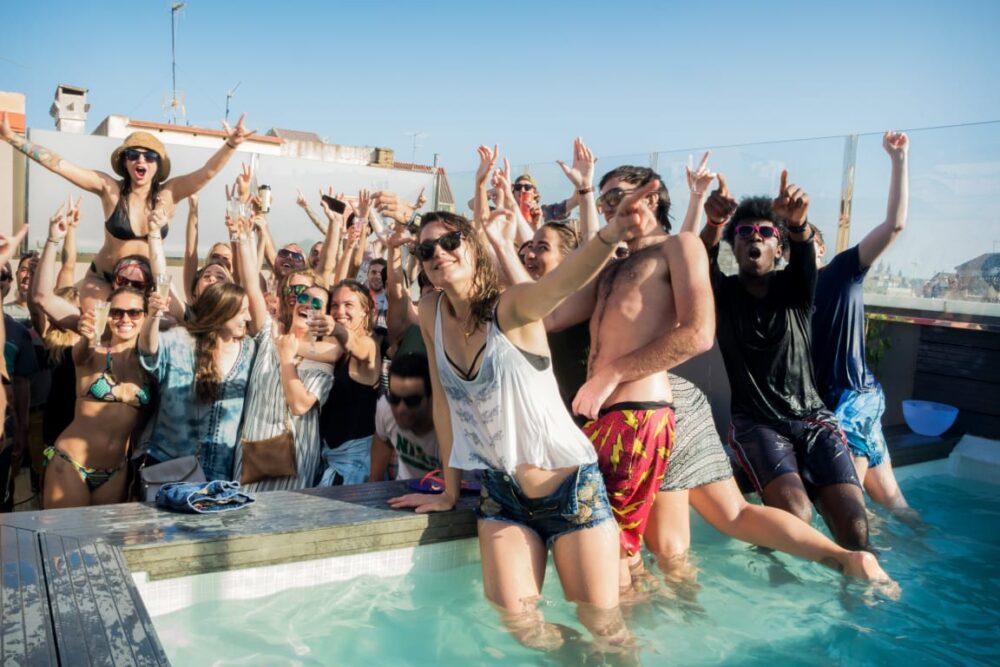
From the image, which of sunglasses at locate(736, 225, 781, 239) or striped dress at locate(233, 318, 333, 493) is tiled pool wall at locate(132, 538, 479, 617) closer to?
striped dress at locate(233, 318, 333, 493)

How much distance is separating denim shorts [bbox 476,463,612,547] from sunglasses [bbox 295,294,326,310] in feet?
5.25

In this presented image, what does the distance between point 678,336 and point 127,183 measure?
13.8 feet

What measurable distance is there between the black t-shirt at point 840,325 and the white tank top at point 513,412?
2304mm

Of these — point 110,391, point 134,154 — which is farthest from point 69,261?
point 110,391

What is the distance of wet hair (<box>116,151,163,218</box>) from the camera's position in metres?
5.30

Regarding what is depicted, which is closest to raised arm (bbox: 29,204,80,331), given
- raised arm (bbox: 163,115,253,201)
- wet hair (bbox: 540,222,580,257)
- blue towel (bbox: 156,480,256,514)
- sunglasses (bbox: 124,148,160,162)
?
sunglasses (bbox: 124,148,160,162)

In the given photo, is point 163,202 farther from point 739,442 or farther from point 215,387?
point 739,442

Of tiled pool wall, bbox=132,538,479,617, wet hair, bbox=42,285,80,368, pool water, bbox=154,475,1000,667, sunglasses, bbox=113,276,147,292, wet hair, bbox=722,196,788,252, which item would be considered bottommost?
pool water, bbox=154,475,1000,667

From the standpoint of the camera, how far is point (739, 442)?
13.4ft

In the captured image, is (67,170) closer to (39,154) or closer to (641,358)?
(39,154)

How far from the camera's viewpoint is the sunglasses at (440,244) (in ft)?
9.23

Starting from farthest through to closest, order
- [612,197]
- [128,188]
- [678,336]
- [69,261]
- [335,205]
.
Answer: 1. [335,205]
2. [69,261]
3. [128,188]
4. [612,197]
5. [678,336]

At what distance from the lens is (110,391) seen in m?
3.85

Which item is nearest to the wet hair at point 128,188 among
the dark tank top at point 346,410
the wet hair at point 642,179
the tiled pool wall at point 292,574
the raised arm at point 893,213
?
the dark tank top at point 346,410
